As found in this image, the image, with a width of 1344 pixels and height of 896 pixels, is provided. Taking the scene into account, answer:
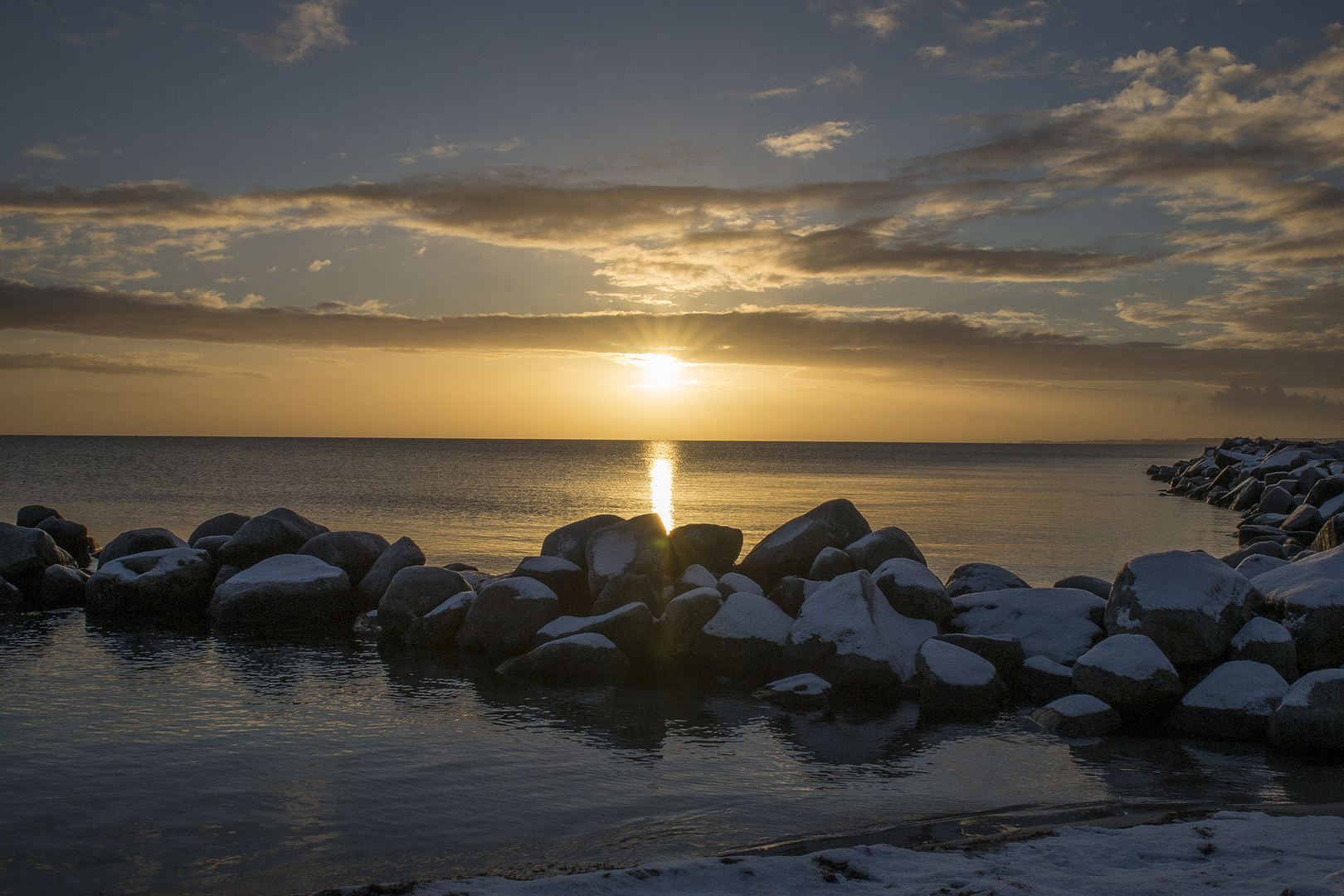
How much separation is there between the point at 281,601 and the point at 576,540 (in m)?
5.52

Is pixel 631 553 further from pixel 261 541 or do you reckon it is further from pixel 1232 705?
pixel 1232 705

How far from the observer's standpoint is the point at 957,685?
11.5 metres

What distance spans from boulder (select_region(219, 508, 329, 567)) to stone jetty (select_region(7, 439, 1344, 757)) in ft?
0.16

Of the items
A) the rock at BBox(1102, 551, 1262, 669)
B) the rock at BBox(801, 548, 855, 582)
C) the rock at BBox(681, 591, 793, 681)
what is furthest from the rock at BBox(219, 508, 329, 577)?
the rock at BBox(1102, 551, 1262, 669)

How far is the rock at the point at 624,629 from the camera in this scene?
528 inches

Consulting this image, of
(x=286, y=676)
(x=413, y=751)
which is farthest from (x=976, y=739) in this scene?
(x=286, y=676)

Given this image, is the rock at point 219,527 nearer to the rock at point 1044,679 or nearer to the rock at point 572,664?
the rock at point 572,664

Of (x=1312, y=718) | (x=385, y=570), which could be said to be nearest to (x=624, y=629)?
(x=385, y=570)

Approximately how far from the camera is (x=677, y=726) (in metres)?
10.5

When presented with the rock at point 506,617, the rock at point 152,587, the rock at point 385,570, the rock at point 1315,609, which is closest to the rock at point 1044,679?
the rock at point 1315,609

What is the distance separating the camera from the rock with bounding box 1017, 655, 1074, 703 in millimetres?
11711

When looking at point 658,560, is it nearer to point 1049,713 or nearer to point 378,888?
point 1049,713

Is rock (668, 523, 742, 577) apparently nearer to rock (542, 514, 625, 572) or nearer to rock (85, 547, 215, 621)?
rock (542, 514, 625, 572)

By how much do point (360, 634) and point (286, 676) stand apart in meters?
3.07
